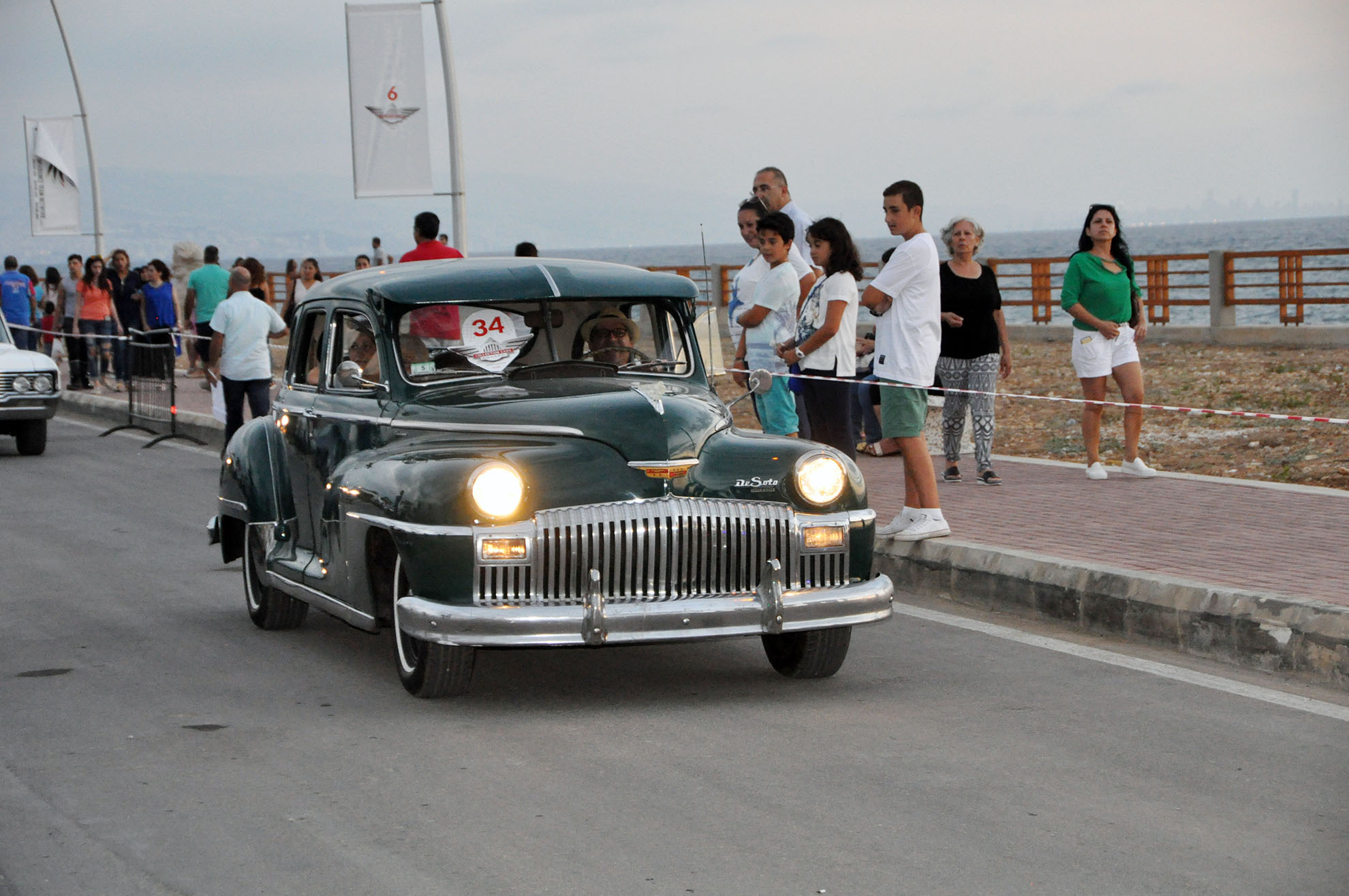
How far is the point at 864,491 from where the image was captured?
7.10 meters

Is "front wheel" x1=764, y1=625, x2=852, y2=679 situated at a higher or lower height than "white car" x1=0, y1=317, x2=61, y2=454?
lower

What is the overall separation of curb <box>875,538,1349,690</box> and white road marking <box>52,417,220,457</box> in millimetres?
10522

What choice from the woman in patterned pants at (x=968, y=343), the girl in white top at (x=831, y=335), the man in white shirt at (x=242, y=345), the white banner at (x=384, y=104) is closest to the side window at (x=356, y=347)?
the girl in white top at (x=831, y=335)

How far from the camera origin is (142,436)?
20516 millimetres

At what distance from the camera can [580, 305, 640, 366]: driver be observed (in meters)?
7.93

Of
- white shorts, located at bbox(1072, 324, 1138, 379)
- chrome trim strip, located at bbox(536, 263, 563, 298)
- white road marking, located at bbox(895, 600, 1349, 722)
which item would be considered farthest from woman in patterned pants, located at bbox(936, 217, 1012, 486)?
chrome trim strip, located at bbox(536, 263, 563, 298)

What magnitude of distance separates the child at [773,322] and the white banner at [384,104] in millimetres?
6146

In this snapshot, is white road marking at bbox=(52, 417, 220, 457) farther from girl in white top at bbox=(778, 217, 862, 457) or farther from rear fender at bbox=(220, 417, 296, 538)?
rear fender at bbox=(220, 417, 296, 538)

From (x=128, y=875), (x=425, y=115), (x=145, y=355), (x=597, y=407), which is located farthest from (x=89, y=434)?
(x=128, y=875)

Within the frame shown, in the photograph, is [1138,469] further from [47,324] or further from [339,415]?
[47,324]

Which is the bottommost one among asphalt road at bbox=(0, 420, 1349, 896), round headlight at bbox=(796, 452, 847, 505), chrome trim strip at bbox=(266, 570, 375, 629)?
asphalt road at bbox=(0, 420, 1349, 896)

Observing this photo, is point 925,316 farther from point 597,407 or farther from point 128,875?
point 128,875

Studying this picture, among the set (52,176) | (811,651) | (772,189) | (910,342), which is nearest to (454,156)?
(772,189)

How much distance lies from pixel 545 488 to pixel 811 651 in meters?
1.38
